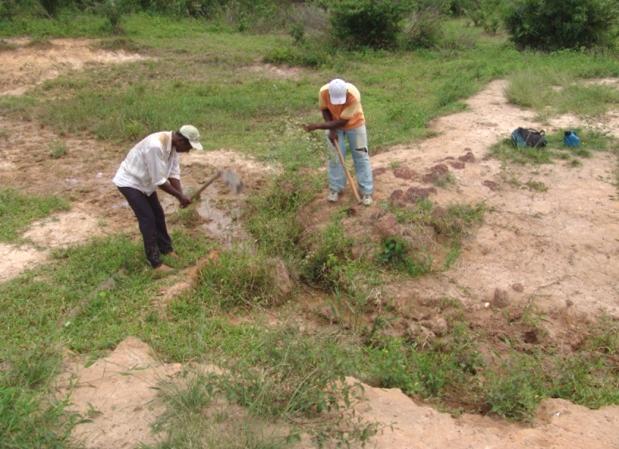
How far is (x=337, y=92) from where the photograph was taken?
4.96 m

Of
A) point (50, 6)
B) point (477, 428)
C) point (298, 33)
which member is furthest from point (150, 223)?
point (50, 6)

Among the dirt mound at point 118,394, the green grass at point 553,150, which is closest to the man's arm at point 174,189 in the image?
the dirt mound at point 118,394

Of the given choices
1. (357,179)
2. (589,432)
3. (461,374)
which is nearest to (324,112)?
(357,179)

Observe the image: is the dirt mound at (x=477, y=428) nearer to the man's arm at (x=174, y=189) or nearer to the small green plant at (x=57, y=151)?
the man's arm at (x=174, y=189)

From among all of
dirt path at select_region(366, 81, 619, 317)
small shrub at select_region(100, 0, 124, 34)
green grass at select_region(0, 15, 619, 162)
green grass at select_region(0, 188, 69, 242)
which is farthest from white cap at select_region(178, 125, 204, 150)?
small shrub at select_region(100, 0, 124, 34)

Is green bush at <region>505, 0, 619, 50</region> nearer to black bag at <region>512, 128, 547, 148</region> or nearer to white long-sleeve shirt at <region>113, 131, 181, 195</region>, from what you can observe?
black bag at <region>512, 128, 547, 148</region>

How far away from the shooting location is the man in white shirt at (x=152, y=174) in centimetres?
443

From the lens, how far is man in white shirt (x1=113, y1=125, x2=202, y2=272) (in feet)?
14.5

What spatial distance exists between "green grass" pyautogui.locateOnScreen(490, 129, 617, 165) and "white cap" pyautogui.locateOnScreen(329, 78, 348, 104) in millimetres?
2525

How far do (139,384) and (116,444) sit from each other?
49 centimetres

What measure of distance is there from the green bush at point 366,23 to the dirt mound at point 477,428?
36.3 ft

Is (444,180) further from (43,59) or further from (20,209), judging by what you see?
(43,59)

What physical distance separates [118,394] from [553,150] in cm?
559

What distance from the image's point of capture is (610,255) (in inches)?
199
